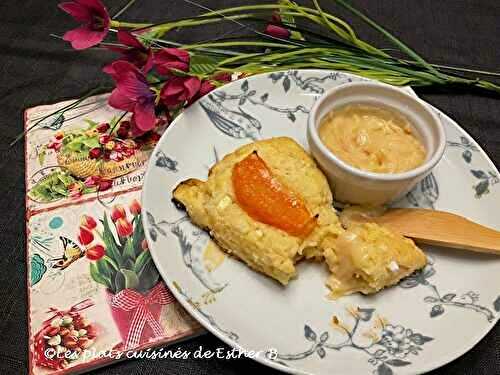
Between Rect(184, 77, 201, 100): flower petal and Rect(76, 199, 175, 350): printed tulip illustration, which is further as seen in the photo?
Rect(184, 77, 201, 100): flower petal

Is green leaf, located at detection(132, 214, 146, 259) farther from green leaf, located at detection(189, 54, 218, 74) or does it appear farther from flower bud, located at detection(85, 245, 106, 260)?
green leaf, located at detection(189, 54, 218, 74)

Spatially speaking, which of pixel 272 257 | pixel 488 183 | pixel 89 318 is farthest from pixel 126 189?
pixel 488 183

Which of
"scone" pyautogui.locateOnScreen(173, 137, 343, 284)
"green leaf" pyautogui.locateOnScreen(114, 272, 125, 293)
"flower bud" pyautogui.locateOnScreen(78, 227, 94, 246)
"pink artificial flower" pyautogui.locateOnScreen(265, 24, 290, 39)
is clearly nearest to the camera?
"scone" pyautogui.locateOnScreen(173, 137, 343, 284)

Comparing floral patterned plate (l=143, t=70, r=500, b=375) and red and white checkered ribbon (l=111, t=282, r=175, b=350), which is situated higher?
floral patterned plate (l=143, t=70, r=500, b=375)

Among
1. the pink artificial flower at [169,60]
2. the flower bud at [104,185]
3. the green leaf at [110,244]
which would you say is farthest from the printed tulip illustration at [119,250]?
the pink artificial flower at [169,60]

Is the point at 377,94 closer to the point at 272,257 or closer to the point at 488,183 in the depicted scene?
the point at 488,183

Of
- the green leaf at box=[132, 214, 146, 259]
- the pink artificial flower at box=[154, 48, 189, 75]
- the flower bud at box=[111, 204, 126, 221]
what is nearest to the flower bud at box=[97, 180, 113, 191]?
the flower bud at box=[111, 204, 126, 221]

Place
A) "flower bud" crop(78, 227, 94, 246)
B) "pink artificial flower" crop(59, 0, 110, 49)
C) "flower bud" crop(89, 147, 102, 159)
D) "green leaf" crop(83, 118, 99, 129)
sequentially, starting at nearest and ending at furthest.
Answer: "flower bud" crop(78, 227, 94, 246) < "pink artificial flower" crop(59, 0, 110, 49) < "flower bud" crop(89, 147, 102, 159) < "green leaf" crop(83, 118, 99, 129)
